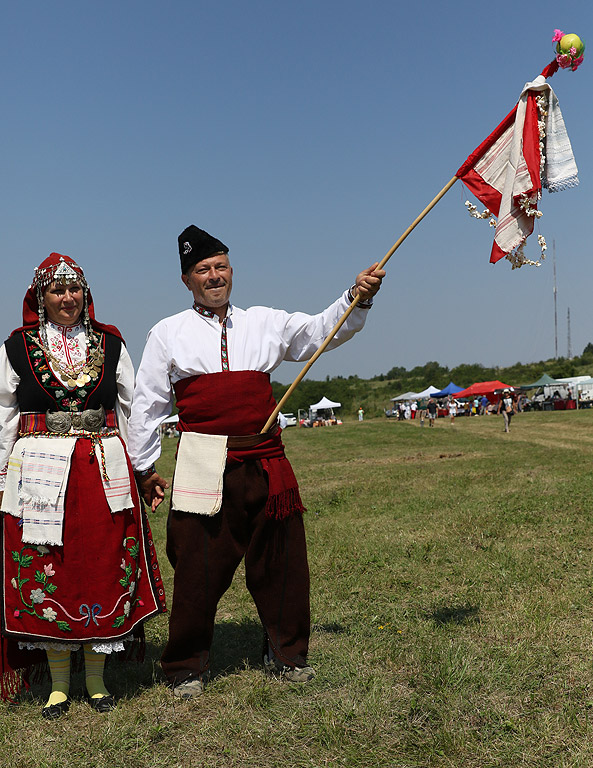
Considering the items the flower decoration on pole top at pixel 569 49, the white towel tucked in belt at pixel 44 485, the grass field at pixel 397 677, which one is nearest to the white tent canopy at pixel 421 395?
the grass field at pixel 397 677

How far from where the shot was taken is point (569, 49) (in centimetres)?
341

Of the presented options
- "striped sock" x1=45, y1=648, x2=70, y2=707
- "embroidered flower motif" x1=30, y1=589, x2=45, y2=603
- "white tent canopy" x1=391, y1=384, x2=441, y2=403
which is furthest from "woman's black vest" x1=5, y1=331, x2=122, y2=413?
"white tent canopy" x1=391, y1=384, x2=441, y2=403

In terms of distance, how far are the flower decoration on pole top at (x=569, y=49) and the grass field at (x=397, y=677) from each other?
9.69 feet

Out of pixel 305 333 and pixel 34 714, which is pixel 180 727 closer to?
pixel 34 714

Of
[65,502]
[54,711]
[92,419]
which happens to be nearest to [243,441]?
[92,419]

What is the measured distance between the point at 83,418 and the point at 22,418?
0.31 meters

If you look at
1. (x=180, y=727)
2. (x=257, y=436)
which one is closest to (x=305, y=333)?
(x=257, y=436)

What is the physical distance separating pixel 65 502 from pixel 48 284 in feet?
3.54

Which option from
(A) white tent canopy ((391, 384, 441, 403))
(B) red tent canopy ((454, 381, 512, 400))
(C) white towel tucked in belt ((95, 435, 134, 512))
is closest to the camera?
(C) white towel tucked in belt ((95, 435, 134, 512))

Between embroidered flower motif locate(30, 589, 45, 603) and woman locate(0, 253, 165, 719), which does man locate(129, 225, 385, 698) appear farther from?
embroidered flower motif locate(30, 589, 45, 603)

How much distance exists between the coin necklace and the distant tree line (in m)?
54.5

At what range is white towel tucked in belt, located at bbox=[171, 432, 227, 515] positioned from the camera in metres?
3.36

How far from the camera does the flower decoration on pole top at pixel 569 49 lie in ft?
11.1

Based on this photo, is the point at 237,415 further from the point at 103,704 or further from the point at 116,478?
the point at 103,704
